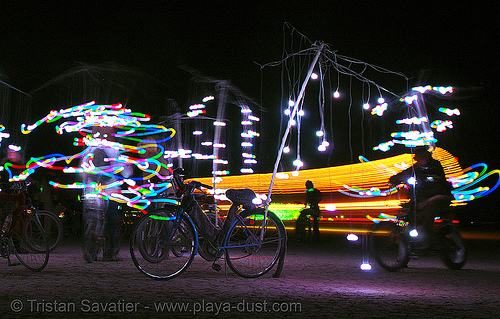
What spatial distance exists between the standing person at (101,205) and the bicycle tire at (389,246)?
459 centimetres

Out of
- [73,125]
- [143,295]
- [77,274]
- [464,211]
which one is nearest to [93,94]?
[73,125]

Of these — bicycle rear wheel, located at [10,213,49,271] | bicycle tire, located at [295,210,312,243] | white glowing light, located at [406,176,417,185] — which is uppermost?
white glowing light, located at [406,176,417,185]

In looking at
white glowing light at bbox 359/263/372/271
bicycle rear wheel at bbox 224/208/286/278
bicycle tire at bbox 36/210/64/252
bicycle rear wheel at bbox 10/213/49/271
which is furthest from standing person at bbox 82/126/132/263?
white glowing light at bbox 359/263/372/271

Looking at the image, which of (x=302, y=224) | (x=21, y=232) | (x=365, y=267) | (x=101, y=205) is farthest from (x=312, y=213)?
(x=21, y=232)

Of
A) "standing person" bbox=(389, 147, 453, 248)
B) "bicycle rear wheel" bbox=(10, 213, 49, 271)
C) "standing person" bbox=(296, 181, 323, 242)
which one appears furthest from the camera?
"standing person" bbox=(296, 181, 323, 242)

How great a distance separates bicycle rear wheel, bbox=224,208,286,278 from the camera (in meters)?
6.84

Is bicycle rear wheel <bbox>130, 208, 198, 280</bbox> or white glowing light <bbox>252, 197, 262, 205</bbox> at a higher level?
white glowing light <bbox>252, 197, 262, 205</bbox>

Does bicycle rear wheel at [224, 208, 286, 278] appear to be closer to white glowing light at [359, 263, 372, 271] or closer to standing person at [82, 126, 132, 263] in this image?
white glowing light at [359, 263, 372, 271]

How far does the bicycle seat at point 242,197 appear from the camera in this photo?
697 centimetres

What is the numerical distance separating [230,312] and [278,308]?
1.57 ft

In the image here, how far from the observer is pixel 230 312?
4.51 meters

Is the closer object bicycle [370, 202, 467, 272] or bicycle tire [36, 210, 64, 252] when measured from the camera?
bicycle [370, 202, 467, 272]

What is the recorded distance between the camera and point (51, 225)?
9219 mm

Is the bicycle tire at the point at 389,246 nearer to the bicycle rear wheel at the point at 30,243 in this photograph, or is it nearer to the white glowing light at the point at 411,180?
the white glowing light at the point at 411,180
